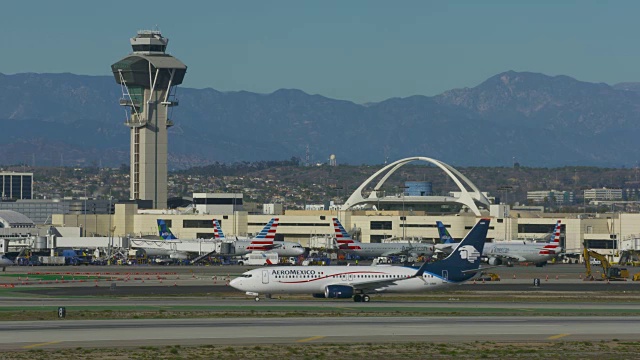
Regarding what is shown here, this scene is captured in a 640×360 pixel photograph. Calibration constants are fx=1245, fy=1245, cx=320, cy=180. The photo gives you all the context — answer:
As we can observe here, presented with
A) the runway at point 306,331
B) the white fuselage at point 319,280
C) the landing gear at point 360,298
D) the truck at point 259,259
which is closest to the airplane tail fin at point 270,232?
the truck at point 259,259

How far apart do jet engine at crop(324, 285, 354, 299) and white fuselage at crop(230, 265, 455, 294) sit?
0.59 metres

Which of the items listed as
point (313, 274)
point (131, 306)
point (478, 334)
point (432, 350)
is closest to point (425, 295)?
point (313, 274)

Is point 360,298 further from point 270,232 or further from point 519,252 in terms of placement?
point 270,232

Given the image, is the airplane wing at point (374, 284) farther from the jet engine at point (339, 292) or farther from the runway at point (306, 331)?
the runway at point (306, 331)

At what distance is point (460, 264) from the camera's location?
332 ft

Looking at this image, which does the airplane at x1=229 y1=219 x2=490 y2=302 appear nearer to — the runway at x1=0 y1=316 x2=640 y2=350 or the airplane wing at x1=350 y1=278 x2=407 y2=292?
the airplane wing at x1=350 y1=278 x2=407 y2=292

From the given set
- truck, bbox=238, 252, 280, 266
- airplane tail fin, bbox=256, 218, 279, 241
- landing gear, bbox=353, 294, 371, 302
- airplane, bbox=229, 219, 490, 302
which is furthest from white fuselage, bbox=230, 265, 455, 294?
airplane tail fin, bbox=256, 218, 279, 241

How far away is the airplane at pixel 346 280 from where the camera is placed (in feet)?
325

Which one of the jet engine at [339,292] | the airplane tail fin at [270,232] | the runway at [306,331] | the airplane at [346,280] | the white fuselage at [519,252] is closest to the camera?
the runway at [306,331]

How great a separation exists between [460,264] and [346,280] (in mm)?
9557

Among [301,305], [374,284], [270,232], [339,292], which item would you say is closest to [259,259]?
[270,232]

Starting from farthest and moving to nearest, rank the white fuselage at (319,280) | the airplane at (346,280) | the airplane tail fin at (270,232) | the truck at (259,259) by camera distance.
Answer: the airplane tail fin at (270,232), the truck at (259,259), the white fuselage at (319,280), the airplane at (346,280)

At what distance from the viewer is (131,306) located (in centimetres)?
9325

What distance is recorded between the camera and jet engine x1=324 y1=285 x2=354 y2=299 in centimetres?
9850
